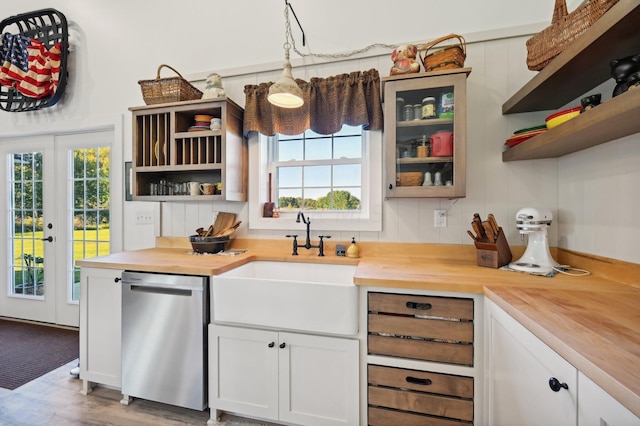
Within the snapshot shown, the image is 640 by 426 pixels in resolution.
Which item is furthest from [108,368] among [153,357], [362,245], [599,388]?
[599,388]

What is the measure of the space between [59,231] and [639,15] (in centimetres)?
433

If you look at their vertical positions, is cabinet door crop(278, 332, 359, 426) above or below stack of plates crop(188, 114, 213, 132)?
below

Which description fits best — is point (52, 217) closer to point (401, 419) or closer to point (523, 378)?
point (401, 419)

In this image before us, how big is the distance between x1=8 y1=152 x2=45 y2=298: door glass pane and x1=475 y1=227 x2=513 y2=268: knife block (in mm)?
4161

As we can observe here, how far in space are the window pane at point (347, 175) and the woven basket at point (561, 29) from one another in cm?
121

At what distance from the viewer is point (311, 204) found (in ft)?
7.72

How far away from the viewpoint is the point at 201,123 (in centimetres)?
214

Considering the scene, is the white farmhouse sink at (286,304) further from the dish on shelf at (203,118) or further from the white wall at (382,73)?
the dish on shelf at (203,118)

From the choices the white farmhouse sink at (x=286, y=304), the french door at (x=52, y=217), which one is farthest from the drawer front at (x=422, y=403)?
the french door at (x=52, y=217)

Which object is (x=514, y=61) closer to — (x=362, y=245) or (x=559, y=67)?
(x=559, y=67)

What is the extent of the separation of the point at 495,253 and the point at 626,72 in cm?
96

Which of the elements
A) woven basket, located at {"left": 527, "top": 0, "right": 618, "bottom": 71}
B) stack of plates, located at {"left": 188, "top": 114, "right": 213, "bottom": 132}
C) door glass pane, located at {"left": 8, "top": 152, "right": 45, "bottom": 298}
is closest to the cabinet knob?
woven basket, located at {"left": 527, "top": 0, "right": 618, "bottom": 71}

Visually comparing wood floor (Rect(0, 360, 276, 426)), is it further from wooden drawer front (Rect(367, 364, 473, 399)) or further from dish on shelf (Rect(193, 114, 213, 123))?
dish on shelf (Rect(193, 114, 213, 123))

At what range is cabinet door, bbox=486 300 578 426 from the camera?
0.78 m
